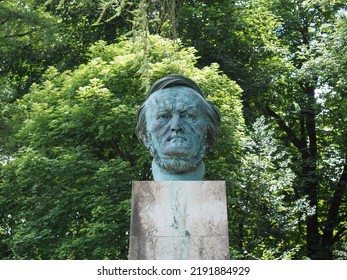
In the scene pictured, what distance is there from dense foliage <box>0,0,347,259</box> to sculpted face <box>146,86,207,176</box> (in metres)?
3.85

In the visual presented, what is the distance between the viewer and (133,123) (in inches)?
647

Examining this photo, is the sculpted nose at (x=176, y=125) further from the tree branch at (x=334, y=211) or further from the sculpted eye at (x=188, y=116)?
the tree branch at (x=334, y=211)

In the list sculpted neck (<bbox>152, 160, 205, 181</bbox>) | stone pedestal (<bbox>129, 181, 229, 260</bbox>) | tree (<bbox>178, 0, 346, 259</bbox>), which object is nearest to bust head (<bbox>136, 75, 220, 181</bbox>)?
sculpted neck (<bbox>152, 160, 205, 181</bbox>)

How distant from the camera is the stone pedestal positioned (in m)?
7.57

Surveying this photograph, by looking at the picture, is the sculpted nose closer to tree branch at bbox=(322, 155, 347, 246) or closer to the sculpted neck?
the sculpted neck

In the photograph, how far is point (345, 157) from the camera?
75.8 ft

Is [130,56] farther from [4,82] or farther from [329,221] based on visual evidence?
[329,221]

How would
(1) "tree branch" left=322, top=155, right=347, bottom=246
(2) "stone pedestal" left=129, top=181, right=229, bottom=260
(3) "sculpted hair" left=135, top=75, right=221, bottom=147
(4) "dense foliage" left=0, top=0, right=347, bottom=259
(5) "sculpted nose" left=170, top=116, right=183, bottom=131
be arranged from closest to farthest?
(2) "stone pedestal" left=129, top=181, right=229, bottom=260 < (5) "sculpted nose" left=170, top=116, right=183, bottom=131 < (3) "sculpted hair" left=135, top=75, right=221, bottom=147 < (4) "dense foliage" left=0, top=0, right=347, bottom=259 < (1) "tree branch" left=322, top=155, right=347, bottom=246

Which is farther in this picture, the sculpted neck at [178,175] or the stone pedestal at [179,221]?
the sculpted neck at [178,175]

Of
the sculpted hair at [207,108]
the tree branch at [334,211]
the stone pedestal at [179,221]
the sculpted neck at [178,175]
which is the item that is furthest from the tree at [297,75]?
the stone pedestal at [179,221]

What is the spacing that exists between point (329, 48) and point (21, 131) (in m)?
7.80

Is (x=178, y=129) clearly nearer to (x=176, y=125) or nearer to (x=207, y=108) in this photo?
(x=176, y=125)

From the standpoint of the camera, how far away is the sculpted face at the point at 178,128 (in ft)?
26.2

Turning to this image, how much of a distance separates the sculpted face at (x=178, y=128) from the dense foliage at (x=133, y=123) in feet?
12.6
